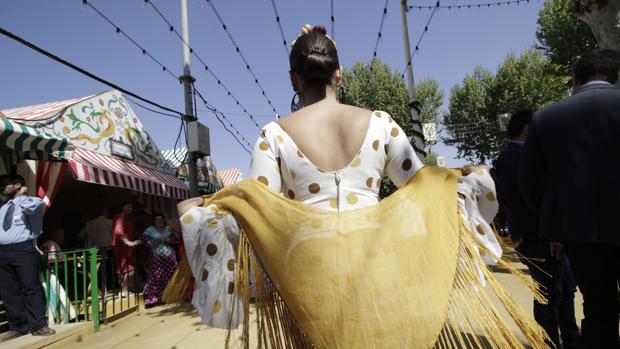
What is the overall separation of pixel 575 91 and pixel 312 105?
1578mm

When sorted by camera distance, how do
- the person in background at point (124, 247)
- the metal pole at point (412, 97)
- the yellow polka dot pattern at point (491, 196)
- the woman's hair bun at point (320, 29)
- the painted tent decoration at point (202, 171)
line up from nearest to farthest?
1. the yellow polka dot pattern at point (491, 196)
2. the woman's hair bun at point (320, 29)
3. the person in background at point (124, 247)
4. the metal pole at point (412, 97)
5. the painted tent decoration at point (202, 171)

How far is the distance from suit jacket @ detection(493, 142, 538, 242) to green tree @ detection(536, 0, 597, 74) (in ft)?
52.4

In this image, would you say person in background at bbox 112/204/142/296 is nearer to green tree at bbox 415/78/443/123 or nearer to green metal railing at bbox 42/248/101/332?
green metal railing at bbox 42/248/101/332

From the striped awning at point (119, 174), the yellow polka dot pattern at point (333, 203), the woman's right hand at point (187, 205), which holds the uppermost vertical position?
the striped awning at point (119, 174)

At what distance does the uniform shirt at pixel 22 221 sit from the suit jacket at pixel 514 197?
5.01 metres

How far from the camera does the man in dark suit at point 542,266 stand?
7.79ft

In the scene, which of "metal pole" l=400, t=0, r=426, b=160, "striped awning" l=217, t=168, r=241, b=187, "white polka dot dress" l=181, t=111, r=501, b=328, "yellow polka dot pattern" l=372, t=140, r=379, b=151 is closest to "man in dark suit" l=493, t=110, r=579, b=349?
"white polka dot dress" l=181, t=111, r=501, b=328

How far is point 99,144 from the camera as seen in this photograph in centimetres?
754

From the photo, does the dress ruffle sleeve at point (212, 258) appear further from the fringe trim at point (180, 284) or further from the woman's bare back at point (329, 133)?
the woman's bare back at point (329, 133)

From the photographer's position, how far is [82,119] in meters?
7.26

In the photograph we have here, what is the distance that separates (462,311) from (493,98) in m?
25.0

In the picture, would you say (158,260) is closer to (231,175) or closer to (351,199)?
(351,199)

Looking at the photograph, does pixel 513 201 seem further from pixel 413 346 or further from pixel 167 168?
pixel 167 168

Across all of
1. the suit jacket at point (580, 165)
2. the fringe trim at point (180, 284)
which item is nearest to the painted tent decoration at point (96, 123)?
the fringe trim at point (180, 284)
